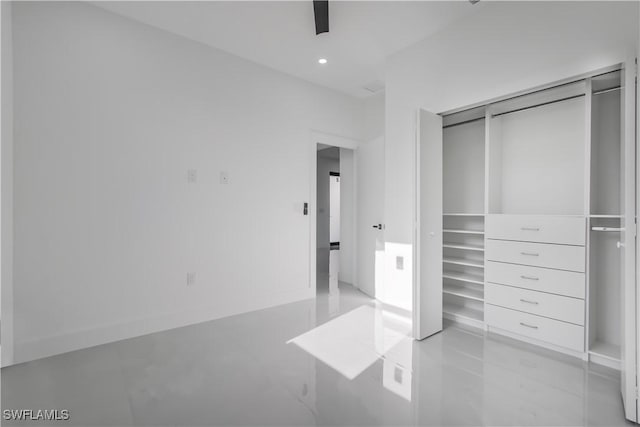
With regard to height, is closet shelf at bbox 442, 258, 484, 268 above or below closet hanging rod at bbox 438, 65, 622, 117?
below

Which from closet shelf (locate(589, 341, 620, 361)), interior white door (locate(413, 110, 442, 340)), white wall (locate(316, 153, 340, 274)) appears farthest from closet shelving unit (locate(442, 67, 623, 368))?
white wall (locate(316, 153, 340, 274))

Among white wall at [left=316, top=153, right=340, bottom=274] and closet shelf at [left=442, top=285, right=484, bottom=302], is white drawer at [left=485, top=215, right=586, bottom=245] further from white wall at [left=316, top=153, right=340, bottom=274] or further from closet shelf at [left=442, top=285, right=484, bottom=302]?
white wall at [left=316, top=153, right=340, bottom=274]

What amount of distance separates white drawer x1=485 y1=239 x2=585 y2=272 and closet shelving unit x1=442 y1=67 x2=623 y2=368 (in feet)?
0.19

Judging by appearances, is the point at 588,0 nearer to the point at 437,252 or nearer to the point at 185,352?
the point at 437,252

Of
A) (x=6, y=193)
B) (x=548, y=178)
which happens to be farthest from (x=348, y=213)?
(x=6, y=193)

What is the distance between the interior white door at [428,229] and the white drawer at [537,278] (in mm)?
489

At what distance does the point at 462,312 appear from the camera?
128 inches

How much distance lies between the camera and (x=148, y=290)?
2.94m

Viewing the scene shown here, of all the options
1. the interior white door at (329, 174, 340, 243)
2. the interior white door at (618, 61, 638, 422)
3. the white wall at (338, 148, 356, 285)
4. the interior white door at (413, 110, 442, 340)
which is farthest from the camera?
the interior white door at (329, 174, 340, 243)

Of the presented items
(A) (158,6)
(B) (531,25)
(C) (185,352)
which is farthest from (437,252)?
(A) (158,6)

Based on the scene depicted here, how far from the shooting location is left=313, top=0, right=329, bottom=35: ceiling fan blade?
2.45 meters

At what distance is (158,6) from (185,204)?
1785 millimetres

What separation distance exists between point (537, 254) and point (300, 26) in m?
2.99

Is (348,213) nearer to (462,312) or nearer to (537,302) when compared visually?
Answer: (462,312)
